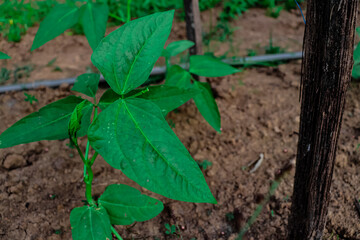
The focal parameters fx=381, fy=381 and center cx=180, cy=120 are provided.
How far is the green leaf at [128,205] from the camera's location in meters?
1.22

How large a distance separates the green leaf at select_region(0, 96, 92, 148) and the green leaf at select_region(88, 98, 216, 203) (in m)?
0.24

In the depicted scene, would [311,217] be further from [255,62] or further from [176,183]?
[255,62]

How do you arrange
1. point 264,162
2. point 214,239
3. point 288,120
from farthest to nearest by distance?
point 288,120, point 264,162, point 214,239

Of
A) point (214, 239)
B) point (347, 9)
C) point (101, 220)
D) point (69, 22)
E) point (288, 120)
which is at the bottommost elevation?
point (214, 239)

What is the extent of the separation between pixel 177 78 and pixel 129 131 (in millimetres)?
860

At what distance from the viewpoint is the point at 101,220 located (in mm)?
1166

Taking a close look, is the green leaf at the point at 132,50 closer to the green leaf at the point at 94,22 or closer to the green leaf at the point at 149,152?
the green leaf at the point at 149,152

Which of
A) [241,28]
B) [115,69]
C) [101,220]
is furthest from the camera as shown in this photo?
[241,28]

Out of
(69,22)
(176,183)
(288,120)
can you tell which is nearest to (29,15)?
(69,22)

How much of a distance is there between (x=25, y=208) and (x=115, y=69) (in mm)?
883

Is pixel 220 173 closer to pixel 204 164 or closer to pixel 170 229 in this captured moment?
pixel 204 164

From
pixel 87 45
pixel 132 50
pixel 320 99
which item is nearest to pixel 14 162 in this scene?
pixel 132 50

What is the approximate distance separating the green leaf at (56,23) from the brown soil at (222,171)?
573 millimetres

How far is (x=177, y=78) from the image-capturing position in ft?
5.72
